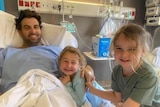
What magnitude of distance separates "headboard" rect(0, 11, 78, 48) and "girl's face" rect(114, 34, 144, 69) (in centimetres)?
84

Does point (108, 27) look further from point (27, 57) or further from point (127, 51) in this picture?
point (127, 51)

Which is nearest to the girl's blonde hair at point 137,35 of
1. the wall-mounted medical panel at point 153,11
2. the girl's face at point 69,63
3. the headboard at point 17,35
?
the girl's face at point 69,63

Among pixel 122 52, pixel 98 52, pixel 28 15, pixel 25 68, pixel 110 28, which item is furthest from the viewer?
pixel 110 28

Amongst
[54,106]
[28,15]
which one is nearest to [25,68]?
[54,106]

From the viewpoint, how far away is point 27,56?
56.4 inches

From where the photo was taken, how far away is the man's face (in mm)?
1632

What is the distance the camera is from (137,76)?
3.18 feet

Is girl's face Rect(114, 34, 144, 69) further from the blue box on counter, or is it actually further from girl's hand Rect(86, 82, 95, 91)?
the blue box on counter

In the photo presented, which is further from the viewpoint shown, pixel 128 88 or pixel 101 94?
pixel 101 94

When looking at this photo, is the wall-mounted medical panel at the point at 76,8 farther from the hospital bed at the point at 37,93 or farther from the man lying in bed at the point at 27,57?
the hospital bed at the point at 37,93

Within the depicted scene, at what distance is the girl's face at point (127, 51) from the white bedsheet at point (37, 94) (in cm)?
42

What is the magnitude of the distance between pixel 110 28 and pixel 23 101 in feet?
5.27

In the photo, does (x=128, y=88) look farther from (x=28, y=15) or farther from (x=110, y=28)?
(x=110, y=28)

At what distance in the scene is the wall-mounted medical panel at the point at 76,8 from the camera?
1.97 meters
